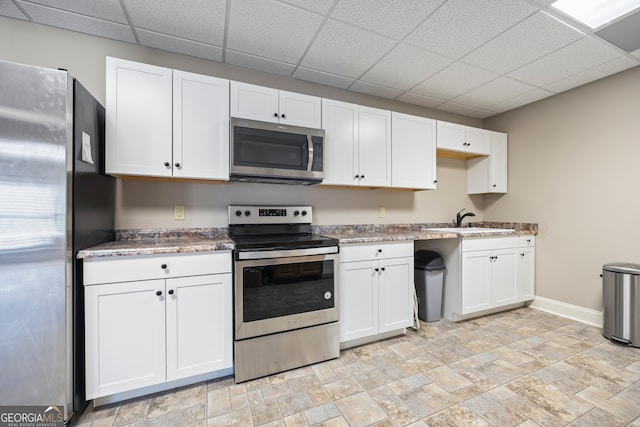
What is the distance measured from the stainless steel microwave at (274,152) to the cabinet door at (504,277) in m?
2.25

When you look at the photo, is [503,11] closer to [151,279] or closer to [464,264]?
[464,264]

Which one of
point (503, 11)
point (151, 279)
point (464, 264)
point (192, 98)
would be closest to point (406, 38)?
point (503, 11)

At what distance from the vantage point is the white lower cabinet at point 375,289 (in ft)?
7.26

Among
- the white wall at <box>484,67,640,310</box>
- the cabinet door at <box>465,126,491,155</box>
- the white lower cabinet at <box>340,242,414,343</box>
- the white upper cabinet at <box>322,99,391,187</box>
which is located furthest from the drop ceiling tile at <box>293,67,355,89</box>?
the white wall at <box>484,67,640,310</box>

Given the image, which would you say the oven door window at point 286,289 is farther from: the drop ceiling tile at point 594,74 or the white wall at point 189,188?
the drop ceiling tile at point 594,74

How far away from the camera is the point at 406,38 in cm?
209

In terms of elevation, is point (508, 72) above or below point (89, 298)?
above

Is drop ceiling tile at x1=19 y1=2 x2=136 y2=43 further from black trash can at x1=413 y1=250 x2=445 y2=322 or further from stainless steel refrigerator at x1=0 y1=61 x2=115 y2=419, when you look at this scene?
black trash can at x1=413 y1=250 x2=445 y2=322

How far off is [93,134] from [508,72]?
3526 mm

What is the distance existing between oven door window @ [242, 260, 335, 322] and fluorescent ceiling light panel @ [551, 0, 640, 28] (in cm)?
238

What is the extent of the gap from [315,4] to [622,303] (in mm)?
3552

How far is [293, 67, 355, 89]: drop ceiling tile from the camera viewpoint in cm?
260

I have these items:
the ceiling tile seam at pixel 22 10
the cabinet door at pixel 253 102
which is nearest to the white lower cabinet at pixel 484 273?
the cabinet door at pixel 253 102

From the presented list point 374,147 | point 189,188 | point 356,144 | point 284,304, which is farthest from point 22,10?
point 374,147
